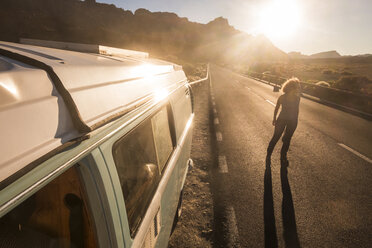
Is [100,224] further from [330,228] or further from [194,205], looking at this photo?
[330,228]

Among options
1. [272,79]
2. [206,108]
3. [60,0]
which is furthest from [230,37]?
[206,108]

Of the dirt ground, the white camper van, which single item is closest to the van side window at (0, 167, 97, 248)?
the white camper van

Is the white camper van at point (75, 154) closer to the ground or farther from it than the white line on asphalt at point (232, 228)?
farther from it

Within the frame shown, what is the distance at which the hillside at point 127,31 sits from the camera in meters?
60.0

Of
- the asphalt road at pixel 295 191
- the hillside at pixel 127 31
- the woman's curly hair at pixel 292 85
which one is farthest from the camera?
the hillside at pixel 127 31

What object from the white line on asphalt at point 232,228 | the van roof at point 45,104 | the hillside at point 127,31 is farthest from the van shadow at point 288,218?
the hillside at point 127,31

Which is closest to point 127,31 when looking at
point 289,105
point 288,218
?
point 289,105

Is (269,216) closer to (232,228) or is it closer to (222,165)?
(232,228)

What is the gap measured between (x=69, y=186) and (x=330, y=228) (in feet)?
12.0

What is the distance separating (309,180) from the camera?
166 inches

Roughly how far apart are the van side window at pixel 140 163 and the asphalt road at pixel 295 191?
5.56 feet

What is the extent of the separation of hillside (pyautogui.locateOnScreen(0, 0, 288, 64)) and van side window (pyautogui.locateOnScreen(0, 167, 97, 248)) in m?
36.5

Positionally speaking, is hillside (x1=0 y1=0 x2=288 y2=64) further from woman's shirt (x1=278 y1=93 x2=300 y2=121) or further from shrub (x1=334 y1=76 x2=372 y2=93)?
woman's shirt (x1=278 y1=93 x2=300 y2=121)

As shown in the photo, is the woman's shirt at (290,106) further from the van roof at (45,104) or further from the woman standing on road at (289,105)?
the van roof at (45,104)
